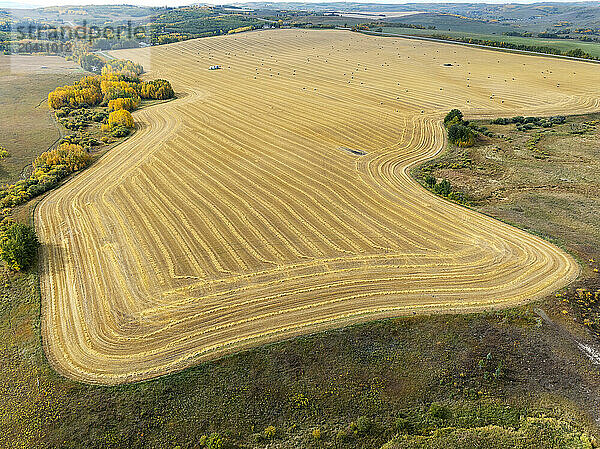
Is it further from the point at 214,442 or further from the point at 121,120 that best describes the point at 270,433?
the point at 121,120

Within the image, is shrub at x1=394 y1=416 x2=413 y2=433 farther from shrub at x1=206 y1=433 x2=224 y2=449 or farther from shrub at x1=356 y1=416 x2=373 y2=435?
shrub at x1=206 y1=433 x2=224 y2=449

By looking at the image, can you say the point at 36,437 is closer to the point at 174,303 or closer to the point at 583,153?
the point at 174,303

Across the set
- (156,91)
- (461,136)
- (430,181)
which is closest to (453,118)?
(461,136)

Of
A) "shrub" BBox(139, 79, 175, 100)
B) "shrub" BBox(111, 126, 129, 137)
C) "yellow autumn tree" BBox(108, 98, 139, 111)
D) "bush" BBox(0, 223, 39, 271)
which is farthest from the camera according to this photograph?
"shrub" BBox(139, 79, 175, 100)

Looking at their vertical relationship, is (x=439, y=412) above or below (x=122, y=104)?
below

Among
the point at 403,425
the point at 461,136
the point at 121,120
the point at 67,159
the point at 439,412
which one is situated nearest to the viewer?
the point at 403,425

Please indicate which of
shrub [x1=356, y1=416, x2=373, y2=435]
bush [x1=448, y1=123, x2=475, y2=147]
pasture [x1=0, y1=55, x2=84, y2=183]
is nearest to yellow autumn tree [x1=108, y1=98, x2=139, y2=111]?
pasture [x1=0, y1=55, x2=84, y2=183]

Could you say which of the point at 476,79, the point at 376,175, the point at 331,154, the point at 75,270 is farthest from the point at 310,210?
the point at 476,79
